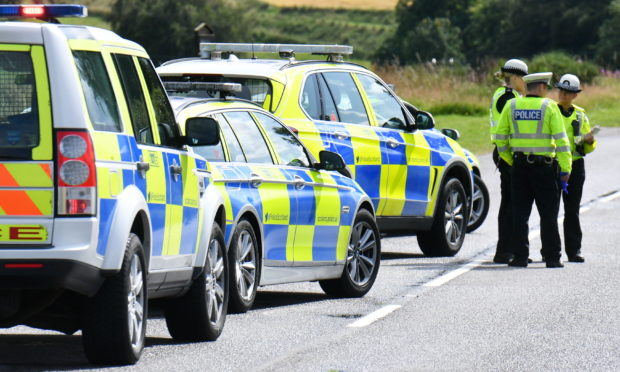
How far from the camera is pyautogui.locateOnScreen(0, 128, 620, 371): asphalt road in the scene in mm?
8250

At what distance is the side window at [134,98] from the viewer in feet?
26.3

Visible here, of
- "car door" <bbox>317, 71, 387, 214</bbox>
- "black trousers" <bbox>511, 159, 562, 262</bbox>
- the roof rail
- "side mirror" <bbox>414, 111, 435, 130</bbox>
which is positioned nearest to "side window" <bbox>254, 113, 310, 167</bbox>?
"car door" <bbox>317, 71, 387, 214</bbox>

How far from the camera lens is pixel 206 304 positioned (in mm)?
8906

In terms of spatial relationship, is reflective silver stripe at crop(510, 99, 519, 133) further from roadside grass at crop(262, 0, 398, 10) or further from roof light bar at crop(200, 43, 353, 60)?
roadside grass at crop(262, 0, 398, 10)

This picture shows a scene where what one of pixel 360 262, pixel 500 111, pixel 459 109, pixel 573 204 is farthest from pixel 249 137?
pixel 459 109

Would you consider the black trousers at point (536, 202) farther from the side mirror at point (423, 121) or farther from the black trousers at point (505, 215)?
the side mirror at point (423, 121)

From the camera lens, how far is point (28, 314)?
7633 mm

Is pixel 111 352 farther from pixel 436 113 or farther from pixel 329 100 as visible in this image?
pixel 436 113

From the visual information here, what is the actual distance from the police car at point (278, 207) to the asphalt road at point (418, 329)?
25 cm

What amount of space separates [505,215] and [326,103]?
2.32m

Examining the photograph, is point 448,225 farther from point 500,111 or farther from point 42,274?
point 42,274

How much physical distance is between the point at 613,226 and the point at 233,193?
9003 millimetres

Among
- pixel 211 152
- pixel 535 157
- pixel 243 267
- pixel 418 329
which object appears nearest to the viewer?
pixel 418 329

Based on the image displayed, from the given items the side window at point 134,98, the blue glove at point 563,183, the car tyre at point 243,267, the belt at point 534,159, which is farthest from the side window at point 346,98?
the side window at point 134,98
